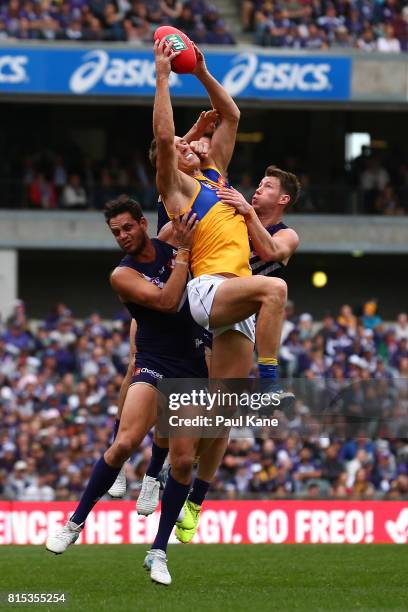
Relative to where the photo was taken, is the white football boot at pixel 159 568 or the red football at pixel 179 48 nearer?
the red football at pixel 179 48

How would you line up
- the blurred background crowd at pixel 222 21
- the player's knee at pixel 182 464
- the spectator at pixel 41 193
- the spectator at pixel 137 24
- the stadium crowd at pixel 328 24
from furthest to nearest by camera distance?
the stadium crowd at pixel 328 24 → the spectator at pixel 41 193 → the spectator at pixel 137 24 → the blurred background crowd at pixel 222 21 → the player's knee at pixel 182 464

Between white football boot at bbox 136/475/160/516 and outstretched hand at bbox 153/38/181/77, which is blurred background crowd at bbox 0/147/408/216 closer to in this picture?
white football boot at bbox 136/475/160/516

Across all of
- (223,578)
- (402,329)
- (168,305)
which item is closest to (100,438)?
(402,329)

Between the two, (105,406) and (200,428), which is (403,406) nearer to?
(200,428)

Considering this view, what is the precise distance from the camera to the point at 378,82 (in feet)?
80.5

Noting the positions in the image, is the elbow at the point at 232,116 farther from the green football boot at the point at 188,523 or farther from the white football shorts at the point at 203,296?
the green football boot at the point at 188,523

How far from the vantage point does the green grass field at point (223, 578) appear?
890 cm

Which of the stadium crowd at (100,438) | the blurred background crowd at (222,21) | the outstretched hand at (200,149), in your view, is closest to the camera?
the outstretched hand at (200,149)

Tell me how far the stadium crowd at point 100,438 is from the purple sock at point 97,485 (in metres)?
7.43

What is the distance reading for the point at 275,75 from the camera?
24234 mm

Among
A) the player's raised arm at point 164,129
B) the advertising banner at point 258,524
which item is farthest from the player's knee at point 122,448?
the advertising banner at point 258,524

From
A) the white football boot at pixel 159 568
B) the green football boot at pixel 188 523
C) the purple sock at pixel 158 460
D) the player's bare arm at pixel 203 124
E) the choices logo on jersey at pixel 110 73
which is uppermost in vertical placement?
the choices logo on jersey at pixel 110 73

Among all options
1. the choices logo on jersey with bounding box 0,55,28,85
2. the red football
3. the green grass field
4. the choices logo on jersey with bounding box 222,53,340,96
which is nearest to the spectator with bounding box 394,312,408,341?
the choices logo on jersey with bounding box 222,53,340,96

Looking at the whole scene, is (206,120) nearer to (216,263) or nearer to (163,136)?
(163,136)
